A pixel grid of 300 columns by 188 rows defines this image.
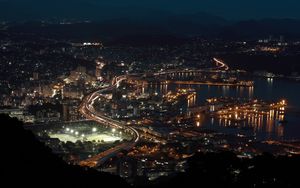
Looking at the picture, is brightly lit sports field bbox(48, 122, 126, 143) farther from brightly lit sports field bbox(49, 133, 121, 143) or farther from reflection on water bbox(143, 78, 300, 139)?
reflection on water bbox(143, 78, 300, 139)

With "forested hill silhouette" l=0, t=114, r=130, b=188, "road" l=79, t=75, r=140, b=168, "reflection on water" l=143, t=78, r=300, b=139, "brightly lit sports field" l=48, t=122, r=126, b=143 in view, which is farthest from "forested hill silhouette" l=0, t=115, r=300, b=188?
"reflection on water" l=143, t=78, r=300, b=139

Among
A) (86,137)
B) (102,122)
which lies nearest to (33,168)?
(86,137)

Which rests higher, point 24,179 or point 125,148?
point 24,179

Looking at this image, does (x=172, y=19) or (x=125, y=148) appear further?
(x=172, y=19)

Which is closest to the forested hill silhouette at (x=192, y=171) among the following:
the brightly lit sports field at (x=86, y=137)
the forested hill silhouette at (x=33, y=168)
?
the forested hill silhouette at (x=33, y=168)

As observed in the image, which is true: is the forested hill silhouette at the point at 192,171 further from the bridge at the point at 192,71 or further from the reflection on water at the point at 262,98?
the bridge at the point at 192,71

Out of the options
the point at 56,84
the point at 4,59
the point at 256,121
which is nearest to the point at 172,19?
Answer: the point at 4,59

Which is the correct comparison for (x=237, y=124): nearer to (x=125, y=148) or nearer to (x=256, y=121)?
(x=256, y=121)

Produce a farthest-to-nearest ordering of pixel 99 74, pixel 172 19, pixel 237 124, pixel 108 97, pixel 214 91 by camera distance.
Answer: pixel 172 19 < pixel 99 74 < pixel 214 91 < pixel 108 97 < pixel 237 124
